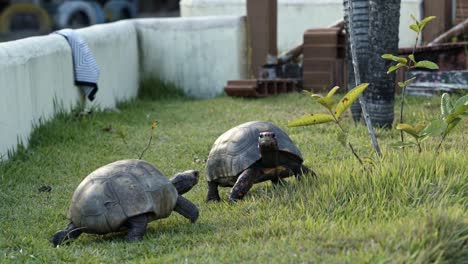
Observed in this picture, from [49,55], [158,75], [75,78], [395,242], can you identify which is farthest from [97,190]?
[158,75]

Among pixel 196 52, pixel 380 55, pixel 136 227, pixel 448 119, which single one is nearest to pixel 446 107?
pixel 448 119

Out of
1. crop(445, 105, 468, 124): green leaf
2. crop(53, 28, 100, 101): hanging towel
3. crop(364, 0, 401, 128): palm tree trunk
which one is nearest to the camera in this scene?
crop(445, 105, 468, 124): green leaf

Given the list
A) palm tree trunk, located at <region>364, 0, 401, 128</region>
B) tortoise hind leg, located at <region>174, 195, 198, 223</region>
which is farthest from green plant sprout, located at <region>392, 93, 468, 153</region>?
palm tree trunk, located at <region>364, 0, 401, 128</region>

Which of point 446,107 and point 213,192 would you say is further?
point 213,192

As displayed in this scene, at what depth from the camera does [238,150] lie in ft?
19.1

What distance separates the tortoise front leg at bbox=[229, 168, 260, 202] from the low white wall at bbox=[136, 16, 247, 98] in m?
5.94

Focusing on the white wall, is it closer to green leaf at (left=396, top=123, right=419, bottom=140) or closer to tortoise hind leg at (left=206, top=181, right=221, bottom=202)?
tortoise hind leg at (left=206, top=181, right=221, bottom=202)

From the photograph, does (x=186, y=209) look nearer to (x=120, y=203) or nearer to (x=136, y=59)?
(x=120, y=203)

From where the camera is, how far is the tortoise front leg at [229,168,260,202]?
18.7 feet

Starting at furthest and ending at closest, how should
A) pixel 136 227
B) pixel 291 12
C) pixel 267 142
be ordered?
pixel 291 12
pixel 267 142
pixel 136 227

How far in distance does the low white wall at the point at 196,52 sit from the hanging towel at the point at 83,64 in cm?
252

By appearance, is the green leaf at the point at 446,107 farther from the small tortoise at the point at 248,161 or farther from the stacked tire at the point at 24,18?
the stacked tire at the point at 24,18

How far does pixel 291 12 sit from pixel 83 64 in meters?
4.80

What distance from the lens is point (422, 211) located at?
4.72 metres
